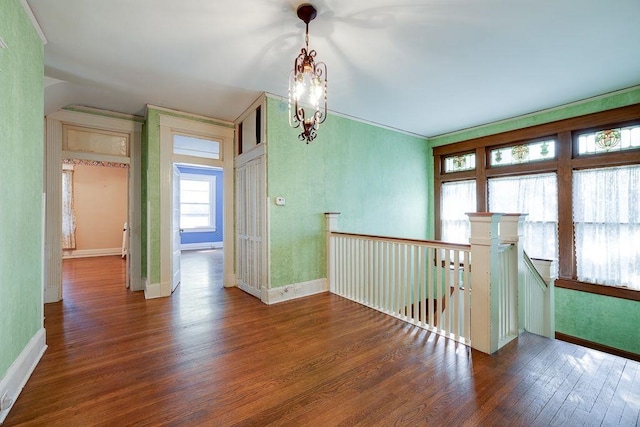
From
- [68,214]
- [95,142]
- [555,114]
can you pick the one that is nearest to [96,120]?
[95,142]

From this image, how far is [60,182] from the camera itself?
3.71 m

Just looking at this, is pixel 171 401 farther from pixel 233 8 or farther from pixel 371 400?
pixel 233 8

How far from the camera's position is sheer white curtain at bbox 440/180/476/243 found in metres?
5.18

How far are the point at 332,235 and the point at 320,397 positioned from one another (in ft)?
7.86

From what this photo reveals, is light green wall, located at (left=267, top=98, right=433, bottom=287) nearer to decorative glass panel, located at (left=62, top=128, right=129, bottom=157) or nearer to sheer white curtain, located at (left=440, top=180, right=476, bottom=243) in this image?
sheer white curtain, located at (left=440, top=180, right=476, bottom=243)

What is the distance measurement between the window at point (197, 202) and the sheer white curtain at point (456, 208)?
7.08 m

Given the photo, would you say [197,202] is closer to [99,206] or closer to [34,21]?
[99,206]

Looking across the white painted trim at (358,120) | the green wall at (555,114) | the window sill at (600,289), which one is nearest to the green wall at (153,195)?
the white painted trim at (358,120)

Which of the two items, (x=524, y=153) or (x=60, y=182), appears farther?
(x=524, y=153)

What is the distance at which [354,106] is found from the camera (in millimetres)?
4008

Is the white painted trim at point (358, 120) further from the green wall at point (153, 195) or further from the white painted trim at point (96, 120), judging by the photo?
the white painted trim at point (96, 120)

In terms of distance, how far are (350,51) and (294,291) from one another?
9.63ft

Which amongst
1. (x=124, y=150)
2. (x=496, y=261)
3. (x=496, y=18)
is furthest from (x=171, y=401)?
(x=124, y=150)

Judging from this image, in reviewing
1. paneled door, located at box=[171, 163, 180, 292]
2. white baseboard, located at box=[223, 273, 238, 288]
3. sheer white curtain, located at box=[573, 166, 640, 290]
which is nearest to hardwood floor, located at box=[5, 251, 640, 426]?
paneled door, located at box=[171, 163, 180, 292]
